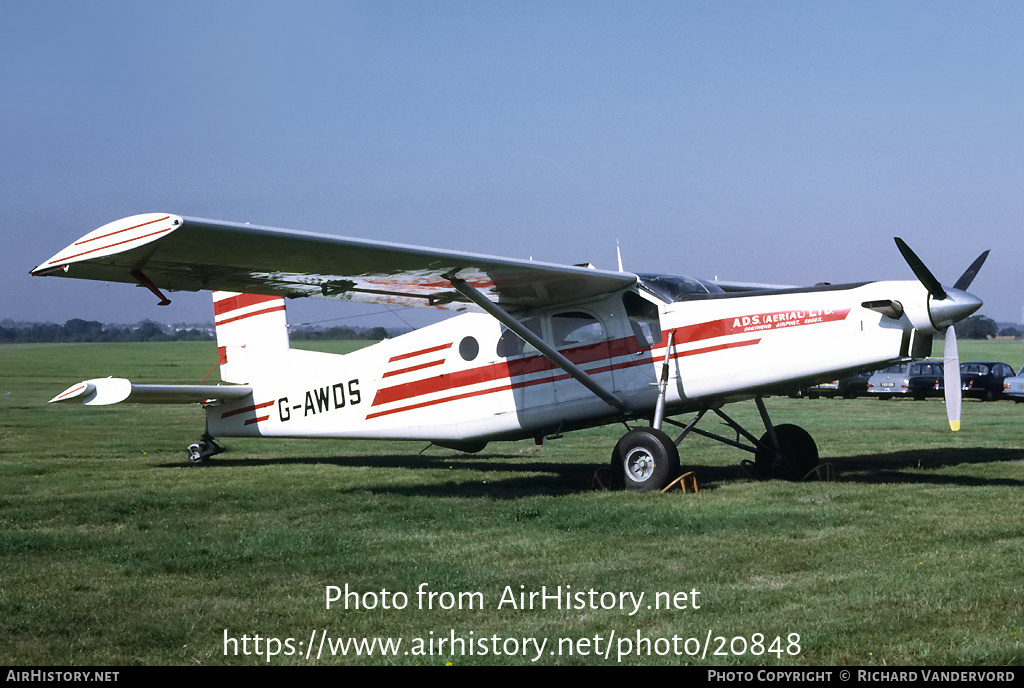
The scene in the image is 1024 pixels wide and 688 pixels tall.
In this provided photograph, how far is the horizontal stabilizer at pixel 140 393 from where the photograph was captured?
13172 millimetres

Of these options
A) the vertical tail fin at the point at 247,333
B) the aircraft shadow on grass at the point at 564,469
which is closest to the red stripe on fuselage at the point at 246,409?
the vertical tail fin at the point at 247,333

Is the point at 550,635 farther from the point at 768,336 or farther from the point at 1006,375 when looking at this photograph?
the point at 1006,375

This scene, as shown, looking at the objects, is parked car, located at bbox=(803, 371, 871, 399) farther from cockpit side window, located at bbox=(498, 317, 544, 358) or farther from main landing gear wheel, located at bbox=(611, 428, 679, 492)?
main landing gear wheel, located at bbox=(611, 428, 679, 492)

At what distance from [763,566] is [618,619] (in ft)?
6.11

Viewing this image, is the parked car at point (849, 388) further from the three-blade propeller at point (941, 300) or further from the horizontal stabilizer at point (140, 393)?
the three-blade propeller at point (941, 300)

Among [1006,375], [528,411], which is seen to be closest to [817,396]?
[1006,375]

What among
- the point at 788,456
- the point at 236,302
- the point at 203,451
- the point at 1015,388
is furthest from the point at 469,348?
the point at 1015,388

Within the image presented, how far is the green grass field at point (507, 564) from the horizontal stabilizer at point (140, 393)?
3.70 ft

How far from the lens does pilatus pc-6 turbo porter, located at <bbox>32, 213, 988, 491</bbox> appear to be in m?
9.88

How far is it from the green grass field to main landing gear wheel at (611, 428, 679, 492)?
1.18 feet

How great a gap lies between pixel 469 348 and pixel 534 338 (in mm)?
1689

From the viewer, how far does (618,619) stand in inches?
223

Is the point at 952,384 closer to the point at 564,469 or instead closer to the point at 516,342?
the point at 516,342

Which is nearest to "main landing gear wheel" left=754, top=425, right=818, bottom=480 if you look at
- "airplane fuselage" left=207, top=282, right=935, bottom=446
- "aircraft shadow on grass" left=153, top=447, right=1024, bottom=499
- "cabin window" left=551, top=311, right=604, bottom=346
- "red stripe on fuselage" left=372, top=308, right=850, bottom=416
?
"aircraft shadow on grass" left=153, top=447, right=1024, bottom=499
